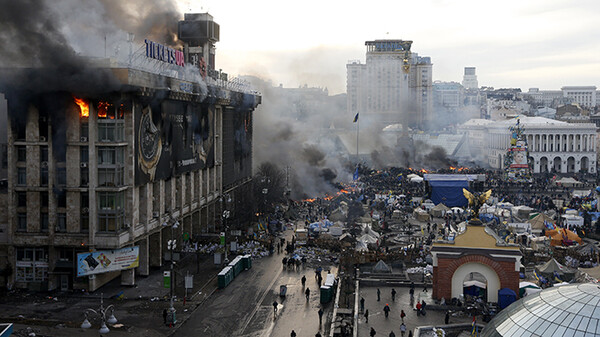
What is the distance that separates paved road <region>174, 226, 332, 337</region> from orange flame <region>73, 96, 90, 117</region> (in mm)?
12648

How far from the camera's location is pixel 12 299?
36.8 metres

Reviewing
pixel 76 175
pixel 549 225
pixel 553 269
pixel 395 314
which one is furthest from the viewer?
pixel 549 225

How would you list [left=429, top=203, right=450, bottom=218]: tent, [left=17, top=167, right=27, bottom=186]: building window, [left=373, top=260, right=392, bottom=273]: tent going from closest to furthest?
[left=17, top=167, right=27, bottom=186]: building window
[left=373, top=260, right=392, bottom=273]: tent
[left=429, top=203, right=450, bottom=218]: tent

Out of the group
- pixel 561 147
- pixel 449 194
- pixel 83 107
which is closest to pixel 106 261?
pixel 83 107

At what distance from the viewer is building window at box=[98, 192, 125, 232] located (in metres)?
38.7

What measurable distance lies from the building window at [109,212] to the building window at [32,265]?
147 inches

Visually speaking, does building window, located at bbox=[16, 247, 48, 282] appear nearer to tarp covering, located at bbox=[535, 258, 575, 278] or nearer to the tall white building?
tarp covering, located at bbox=[535, 258, 575, 278]

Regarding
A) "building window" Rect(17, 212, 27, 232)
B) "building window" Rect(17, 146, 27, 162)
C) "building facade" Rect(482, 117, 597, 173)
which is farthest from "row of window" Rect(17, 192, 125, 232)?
"building facade" Rect(482, 117, 597, 173)

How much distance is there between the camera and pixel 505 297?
34.4 metres

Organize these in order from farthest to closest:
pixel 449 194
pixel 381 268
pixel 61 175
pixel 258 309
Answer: pixel 449 194 → pixel 381 268 → pixel 61 175 → pixel 258 309

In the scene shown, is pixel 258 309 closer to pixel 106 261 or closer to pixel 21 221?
pixel 106 261

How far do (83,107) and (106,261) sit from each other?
29.0ft

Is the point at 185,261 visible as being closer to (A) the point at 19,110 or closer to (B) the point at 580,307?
(A) the point at 19,110

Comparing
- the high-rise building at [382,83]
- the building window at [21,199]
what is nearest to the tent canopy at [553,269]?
the building window at [21,199]
